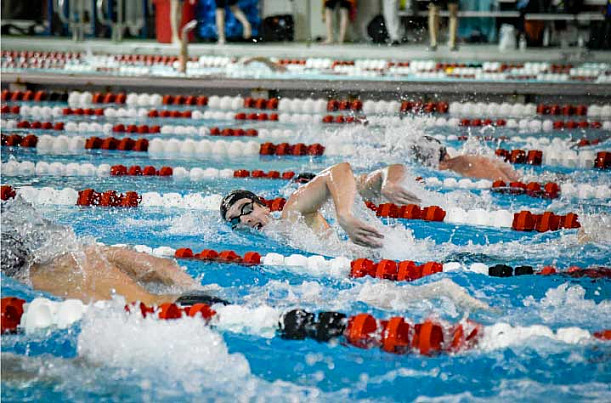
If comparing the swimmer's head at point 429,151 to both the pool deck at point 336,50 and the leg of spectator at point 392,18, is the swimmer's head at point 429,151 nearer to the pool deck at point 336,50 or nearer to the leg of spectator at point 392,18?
the pool deck at point 336,50

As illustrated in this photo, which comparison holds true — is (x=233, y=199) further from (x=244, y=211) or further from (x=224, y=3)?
(x=224, y=3)

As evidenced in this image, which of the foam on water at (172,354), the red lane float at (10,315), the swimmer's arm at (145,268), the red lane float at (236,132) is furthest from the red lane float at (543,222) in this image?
the red lane float at (236,132)

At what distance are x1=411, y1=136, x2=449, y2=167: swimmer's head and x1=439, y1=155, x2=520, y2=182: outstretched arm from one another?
105 millimetres

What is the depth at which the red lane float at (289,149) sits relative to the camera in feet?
23.0

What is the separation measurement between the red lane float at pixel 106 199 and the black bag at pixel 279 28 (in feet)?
27.3

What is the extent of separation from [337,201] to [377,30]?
9.08 metres

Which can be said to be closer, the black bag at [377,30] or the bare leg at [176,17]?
the bare leg at [176,17]

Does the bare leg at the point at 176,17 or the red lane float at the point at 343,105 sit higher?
the bare leg at the point at 176,17

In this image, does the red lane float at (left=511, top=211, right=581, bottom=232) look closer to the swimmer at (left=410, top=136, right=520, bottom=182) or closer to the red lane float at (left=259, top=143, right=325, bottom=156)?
the swimmer at (left=410, top=136, right=520, bottom=182)

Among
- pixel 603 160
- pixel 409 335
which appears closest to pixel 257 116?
pixel 603 160

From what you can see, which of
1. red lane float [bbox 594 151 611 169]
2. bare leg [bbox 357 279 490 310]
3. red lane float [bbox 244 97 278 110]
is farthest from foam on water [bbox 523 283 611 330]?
red lane float [bbox 244 97 278 110]

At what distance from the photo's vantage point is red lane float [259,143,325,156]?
7020mm

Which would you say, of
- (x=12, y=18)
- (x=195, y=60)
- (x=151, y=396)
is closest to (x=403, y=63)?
(x=195, y=60)

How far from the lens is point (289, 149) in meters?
7.04
